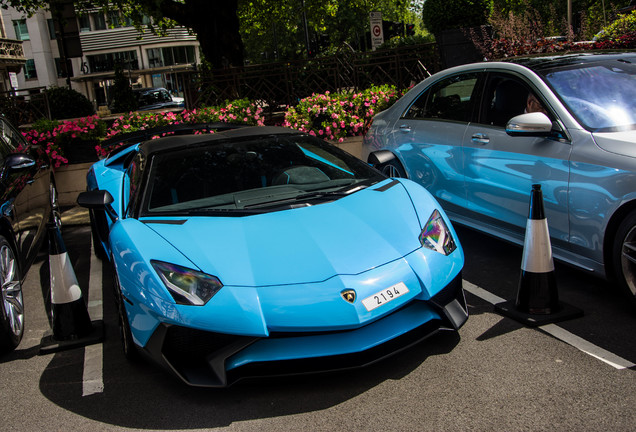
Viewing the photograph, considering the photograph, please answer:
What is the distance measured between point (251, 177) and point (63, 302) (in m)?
1.53

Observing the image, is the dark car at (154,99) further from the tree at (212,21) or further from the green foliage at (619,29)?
the green foliage at (619,29)

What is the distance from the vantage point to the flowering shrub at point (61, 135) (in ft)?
33.0

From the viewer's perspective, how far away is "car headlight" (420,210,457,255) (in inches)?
140

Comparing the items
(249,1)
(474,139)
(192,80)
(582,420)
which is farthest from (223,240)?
(249,1)

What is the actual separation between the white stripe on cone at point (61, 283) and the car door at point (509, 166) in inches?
123

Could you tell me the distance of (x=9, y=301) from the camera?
4.33 meters

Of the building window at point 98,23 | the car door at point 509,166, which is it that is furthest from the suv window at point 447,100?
the building window at point 98,23

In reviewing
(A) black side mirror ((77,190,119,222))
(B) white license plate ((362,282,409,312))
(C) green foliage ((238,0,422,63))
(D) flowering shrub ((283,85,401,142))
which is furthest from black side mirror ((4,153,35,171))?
(C) green foliage ((238,0,422,63))

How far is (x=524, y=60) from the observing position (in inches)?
201

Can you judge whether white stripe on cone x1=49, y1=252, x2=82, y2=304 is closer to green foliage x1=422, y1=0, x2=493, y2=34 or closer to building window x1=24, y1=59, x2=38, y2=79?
green foliage x1=422, y1=0, x2=493, y2=34

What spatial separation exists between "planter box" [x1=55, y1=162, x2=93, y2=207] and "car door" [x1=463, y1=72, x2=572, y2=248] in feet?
22.9

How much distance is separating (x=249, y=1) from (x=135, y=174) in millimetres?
21143

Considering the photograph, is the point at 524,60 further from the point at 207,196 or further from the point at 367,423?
the point at 367,423

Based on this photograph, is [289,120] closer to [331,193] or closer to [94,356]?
[331,193]
